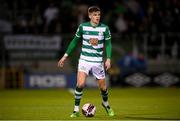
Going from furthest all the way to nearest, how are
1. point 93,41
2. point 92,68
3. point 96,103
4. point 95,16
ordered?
point 96,103
point 92,68
point 93,41
point 95,16

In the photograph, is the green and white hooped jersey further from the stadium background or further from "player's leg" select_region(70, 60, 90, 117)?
the stadium background

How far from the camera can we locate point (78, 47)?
26500 mm

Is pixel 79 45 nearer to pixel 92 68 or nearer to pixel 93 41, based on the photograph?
pixel 92 68

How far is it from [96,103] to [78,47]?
7.69 metres

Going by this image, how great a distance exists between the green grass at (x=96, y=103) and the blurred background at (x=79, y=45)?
103 centimetres

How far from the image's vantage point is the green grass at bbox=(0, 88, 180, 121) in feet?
48.2

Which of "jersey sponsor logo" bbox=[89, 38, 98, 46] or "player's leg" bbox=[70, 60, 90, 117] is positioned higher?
"jersey sponsor logo" bbox=[89, 38, 98, 46]

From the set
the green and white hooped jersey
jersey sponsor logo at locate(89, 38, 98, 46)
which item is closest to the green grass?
the green and white hooped jersey

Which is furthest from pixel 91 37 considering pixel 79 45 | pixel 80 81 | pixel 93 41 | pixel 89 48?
pixel 79 45

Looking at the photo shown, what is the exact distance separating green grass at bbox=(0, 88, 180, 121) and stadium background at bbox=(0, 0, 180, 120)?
932 millimetres

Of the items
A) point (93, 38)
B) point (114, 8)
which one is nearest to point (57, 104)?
point (93, 38)

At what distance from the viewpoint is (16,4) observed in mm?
27000

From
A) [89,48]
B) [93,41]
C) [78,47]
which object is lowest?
[78,47]

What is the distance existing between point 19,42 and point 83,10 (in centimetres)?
303
